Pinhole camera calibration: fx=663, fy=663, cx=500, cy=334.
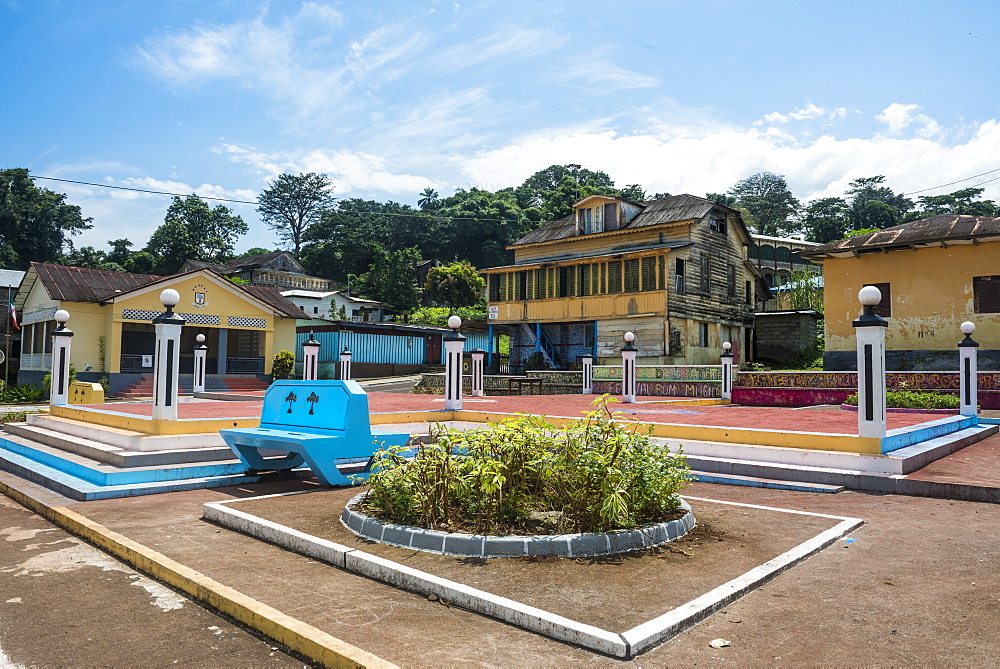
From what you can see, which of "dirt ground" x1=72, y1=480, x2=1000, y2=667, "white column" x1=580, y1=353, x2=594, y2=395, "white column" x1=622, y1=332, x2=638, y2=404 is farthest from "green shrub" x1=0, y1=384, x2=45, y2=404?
"dirt ground" x1=72, y1=480, x2=1000, y2=667

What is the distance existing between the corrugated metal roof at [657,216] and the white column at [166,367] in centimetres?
2555

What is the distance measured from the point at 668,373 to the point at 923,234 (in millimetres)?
10044

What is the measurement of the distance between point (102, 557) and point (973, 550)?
662cm

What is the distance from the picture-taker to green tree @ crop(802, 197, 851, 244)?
2635 inches

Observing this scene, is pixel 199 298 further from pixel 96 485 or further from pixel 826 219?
pixel 826 219

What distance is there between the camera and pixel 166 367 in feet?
29.1

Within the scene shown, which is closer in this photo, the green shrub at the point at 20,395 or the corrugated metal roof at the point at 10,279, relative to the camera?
the green shrub at the point at 20,395

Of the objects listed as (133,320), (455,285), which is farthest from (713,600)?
(455,285)

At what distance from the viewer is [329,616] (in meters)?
3.69

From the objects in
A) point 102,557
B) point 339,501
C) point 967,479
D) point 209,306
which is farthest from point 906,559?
point 209,306

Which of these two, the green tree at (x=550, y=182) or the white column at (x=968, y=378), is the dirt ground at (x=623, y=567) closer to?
the white column at (x=968, y=378)

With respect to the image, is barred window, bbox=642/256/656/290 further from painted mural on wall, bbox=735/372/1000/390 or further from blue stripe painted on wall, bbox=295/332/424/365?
Result: blue stripe painted on wall, bbox=295/332/424/365

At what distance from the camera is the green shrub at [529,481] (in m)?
4.94

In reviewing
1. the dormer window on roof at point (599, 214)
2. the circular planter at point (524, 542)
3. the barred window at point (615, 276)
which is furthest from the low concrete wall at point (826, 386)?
the circular planter at point (524, 542)
